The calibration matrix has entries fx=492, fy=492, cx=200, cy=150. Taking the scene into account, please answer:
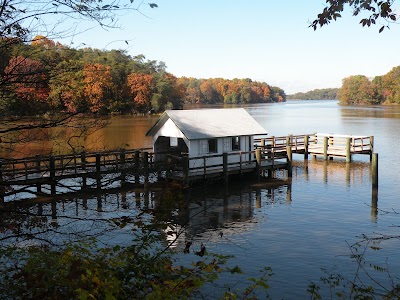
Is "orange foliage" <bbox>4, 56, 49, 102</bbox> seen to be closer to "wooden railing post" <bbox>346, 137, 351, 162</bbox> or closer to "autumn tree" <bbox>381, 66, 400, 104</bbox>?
"wooden railing post" <bbox>346, 137, 351, 162</bbox>

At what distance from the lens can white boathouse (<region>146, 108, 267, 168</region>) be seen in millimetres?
32312

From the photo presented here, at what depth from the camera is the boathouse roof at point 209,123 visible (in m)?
32.5

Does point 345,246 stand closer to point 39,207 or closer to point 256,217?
point 256,217

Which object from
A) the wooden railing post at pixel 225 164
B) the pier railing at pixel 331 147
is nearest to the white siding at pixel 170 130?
the wooden railing post at pixel 225 164

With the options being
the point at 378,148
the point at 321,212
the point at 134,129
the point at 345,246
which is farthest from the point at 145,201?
the point at 134,129

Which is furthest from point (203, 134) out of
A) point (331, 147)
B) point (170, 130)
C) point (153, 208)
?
point (331, 147)

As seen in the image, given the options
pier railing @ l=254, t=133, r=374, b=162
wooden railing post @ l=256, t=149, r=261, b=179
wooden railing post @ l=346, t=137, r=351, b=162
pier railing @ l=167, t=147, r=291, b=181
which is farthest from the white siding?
wooden railing post @ l=346, t=137, r=351, b=162

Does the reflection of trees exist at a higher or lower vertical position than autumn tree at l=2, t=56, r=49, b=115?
lower

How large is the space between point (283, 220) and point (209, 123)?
11489mm

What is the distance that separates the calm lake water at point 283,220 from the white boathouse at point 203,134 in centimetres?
240

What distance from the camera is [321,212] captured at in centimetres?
2631

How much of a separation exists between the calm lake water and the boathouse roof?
3540 mm

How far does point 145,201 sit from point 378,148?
33.2 metres

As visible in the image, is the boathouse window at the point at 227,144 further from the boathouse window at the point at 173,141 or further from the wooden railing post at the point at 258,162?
the boathouse window at the point at 173,141
